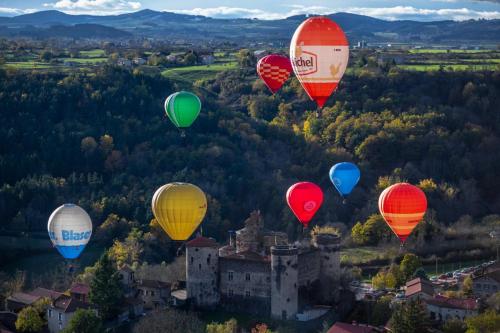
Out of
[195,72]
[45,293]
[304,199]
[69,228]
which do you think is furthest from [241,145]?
[45,293]

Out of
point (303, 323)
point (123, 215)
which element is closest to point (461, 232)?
point (123, 215)

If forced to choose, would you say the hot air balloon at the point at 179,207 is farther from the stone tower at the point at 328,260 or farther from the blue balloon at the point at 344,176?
the blue balloon at the point at 344,176

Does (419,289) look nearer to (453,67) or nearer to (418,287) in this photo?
(418,287)

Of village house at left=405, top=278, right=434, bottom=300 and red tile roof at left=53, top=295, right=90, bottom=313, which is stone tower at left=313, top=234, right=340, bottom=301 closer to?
village house at left=405, top=278, right=434, bottom=300

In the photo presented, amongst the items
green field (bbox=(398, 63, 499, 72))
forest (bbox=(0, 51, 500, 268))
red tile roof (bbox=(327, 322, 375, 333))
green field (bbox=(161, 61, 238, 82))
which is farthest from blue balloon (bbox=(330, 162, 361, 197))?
green field (bbox=(398, 63, 499, 72))

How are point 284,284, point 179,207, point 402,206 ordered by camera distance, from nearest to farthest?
point 284,284 → point 179,207 → point 402,206

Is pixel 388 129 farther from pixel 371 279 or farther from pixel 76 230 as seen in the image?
pixel 76 230
